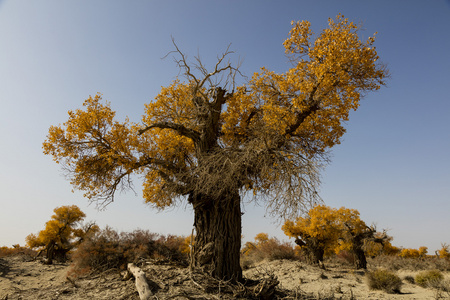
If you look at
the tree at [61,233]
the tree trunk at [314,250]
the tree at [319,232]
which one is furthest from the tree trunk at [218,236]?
the tree at [61,233]

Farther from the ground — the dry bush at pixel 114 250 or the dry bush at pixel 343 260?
the dry bush at pixel 114 250

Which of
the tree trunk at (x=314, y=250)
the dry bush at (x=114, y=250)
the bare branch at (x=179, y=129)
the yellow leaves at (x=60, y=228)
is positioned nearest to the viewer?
the bare branch at (x=179, y=129)

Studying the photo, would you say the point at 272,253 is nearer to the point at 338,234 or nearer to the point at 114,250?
the point at 338,234

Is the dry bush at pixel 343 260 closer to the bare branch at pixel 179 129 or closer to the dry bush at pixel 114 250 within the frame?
the dry bush at pixel 114 250

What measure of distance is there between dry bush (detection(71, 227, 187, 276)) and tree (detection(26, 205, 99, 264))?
13776 mm

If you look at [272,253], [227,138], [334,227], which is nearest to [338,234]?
[334,227]

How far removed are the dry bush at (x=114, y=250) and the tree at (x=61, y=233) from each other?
13.8 meters

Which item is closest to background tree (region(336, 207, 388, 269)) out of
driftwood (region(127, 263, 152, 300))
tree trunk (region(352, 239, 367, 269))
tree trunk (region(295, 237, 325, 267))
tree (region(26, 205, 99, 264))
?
tree trunk (region(352, 239, 367, 269))

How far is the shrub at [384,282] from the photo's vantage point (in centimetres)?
1199

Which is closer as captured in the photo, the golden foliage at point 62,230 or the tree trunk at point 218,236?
the tree trunk at point 218,236

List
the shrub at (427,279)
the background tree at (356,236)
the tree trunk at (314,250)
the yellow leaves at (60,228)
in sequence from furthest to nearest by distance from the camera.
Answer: the yellow leaves at (60,228) < the tree trunk at (314,250) < the background tree at (356,236) < the shrub at (427,279)

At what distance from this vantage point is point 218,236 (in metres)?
8.06

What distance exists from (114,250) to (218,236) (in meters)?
7.10

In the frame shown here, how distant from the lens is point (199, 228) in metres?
8.45
